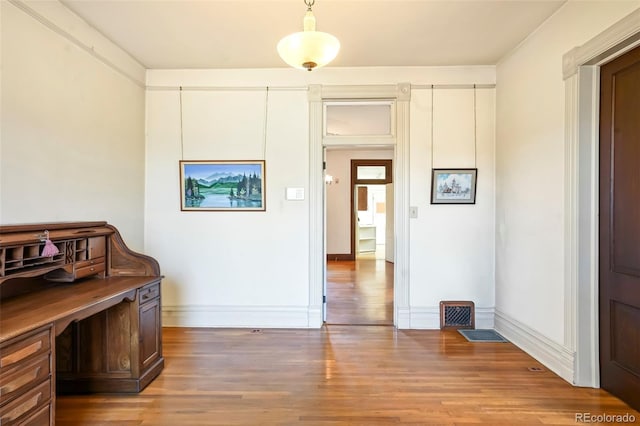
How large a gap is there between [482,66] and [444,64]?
43cm

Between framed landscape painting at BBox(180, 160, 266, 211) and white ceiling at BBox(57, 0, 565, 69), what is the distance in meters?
1.14

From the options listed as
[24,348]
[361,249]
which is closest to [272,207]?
[24,348]

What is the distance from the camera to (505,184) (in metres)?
3.49

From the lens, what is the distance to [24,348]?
1.58 metres

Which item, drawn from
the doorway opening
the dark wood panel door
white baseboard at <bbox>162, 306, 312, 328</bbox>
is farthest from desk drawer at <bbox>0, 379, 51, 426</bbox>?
the dark wood panel door

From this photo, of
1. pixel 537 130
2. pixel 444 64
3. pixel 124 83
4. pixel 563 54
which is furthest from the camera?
pixel 444 64

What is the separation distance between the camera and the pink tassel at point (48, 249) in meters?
2.18

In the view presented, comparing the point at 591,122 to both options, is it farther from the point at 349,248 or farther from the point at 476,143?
the point at 349,248

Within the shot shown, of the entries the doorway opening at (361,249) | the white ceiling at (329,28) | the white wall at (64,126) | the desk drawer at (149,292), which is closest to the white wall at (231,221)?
the white wall at (64,126)

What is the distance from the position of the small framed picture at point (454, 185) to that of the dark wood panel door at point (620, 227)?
134 cm

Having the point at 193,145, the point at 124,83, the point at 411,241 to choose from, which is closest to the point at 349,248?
the point at 411,241

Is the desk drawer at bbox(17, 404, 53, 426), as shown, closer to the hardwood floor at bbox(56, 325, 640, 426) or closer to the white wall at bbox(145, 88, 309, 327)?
the hardwood floor at bbox(56, 325, 640, 426)

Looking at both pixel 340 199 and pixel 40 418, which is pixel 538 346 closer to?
pixel 40 418

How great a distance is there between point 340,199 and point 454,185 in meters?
4.90
